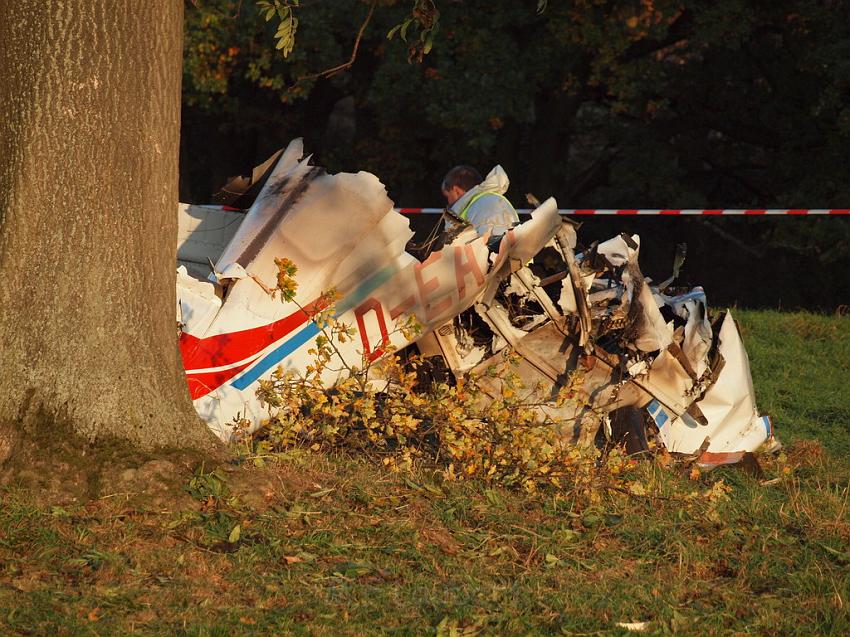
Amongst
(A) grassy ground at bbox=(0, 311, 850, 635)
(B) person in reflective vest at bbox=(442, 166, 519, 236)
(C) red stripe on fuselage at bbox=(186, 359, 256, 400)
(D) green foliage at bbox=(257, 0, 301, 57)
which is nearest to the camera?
(A) grassy ground at bbox=(0, 311, 850, 635)

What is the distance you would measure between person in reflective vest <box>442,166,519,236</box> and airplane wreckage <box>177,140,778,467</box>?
41.7 inches

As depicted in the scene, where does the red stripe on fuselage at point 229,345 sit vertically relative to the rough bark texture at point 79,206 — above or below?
below

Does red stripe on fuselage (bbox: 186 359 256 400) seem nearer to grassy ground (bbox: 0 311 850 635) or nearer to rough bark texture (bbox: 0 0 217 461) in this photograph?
grassy ground (bbox: 0 311 850 635)

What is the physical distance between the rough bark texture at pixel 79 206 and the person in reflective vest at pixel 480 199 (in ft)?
11.3

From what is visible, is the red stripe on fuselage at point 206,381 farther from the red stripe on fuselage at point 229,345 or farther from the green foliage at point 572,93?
the green foliage at point 572,93

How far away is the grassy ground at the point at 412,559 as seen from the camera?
165 inches

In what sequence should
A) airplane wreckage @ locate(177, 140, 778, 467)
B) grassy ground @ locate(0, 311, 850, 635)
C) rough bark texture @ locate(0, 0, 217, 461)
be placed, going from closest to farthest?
grassy ground @ locate(0, 311, 850, 635) → rough bark texture @ locate(0, 0, 217, 461) → airplane wreckage @ locate(177, 140, 778, 467)

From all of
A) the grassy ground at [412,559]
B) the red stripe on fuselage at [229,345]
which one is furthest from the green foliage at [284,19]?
the grassy ground at [412,559]

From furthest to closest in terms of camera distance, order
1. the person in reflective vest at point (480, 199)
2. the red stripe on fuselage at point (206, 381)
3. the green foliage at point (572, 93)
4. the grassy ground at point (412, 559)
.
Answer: the green foliage at point (572, 93) < the person in reflective vest at point (480, 199) < the red stripe on fuselage at point (206, 381) < the grassy ground at point (412, 559)

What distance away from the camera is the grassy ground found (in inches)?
165

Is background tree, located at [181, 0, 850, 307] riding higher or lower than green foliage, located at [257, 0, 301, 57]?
lower

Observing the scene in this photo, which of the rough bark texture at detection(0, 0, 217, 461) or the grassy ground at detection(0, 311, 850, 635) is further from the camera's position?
the rough bark texture at detection(0, 0, 217, 461)

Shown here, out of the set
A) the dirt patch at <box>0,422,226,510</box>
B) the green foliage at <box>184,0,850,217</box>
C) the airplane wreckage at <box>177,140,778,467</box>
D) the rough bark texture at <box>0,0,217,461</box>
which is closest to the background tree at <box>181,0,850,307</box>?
the green foliage at <box>184,0,850,217</box>

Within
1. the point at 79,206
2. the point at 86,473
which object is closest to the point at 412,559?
the point at 86,473
